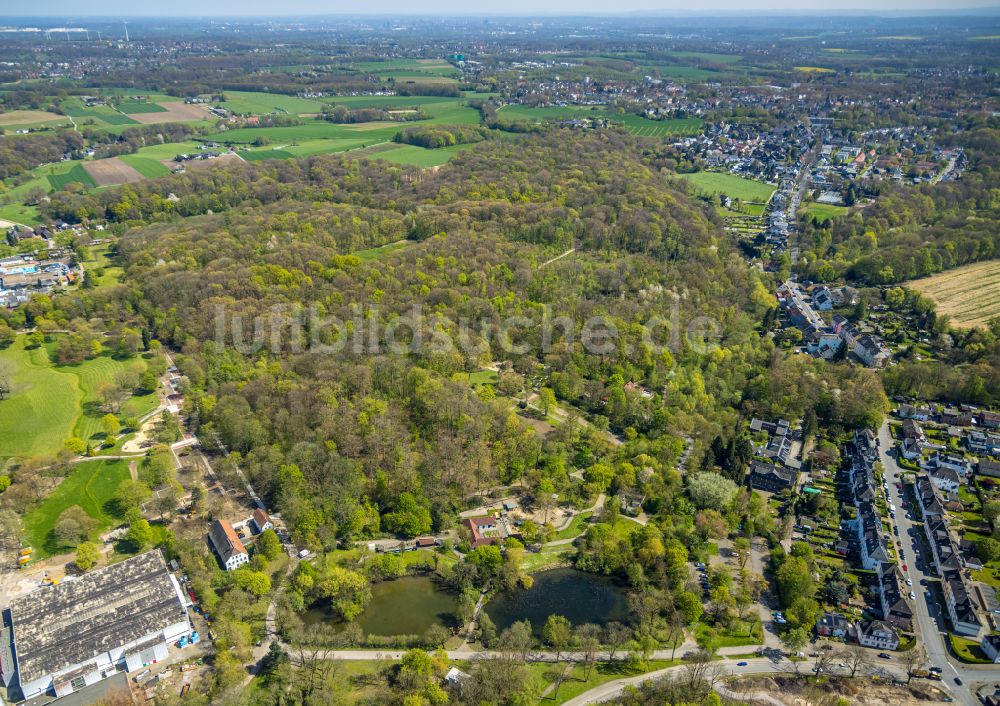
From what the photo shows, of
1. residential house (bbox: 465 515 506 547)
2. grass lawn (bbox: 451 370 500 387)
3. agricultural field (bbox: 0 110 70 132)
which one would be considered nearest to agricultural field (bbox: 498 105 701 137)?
grass lawn (bbox: 451 370 500 387)

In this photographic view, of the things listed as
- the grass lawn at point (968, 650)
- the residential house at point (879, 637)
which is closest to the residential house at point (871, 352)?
the grass lawn at point (968, 650)

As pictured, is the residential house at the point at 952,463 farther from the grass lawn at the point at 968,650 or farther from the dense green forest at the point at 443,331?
the grass lawn at the point at 968,650

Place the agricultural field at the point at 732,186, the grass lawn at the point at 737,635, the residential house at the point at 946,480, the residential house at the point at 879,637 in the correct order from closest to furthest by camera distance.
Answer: the residential house at the point at 879,637 → the grass lawn at the point at 737,635 → the residential house at the point at 946,480 → the agricultural field at the point at 732,186

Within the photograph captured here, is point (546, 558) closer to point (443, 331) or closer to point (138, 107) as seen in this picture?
point (443, 331)

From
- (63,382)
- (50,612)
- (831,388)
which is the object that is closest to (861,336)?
(831,388)

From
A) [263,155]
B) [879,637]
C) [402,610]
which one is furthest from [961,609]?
[263,155]

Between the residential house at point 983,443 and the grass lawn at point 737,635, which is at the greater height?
the residential house at point 983,443
